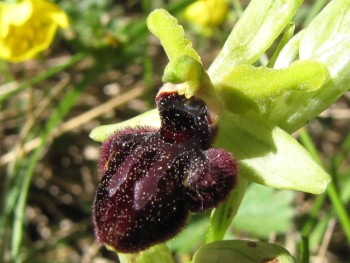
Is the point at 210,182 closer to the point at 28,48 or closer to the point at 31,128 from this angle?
the point at 28,48

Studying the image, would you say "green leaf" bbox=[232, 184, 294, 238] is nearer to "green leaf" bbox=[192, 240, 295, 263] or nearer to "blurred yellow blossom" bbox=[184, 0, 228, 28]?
"green leaf" bbox=[192, 240, 295, 263]

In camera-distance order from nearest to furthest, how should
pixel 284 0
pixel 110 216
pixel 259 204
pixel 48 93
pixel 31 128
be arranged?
pixel 110 216, pixel 284 0, pixel 259 204, pixel 31 128, pixel 48 93

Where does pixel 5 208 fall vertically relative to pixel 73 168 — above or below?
above

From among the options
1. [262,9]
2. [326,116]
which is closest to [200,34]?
[326,116]

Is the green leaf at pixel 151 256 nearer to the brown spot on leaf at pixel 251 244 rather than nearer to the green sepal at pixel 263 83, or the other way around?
the brown spot on leaf at pixel 251 244

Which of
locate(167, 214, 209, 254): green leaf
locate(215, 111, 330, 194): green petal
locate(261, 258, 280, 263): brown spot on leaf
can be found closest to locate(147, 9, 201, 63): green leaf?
locate(215, 111, 330, 194): green petal

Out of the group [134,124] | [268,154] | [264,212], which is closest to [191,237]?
[264,212]

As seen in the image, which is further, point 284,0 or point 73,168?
point 73,168

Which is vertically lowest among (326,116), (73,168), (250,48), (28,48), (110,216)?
(73,168)
